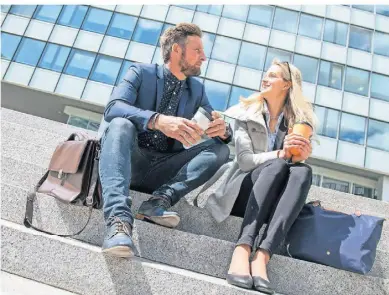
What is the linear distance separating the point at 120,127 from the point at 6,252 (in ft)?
2.53

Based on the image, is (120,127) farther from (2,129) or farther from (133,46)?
(133,46)

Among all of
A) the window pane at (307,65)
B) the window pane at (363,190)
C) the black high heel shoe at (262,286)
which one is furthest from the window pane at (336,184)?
the black high heel shoe at (262,286)

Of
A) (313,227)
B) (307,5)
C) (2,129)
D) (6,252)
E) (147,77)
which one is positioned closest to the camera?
(6,252)

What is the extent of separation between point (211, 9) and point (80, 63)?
772 cm

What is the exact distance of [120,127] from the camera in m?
1.78

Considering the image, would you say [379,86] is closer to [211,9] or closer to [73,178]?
[211,9]

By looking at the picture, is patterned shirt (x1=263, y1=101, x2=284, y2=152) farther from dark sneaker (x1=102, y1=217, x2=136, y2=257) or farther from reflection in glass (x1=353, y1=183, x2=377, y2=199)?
reflection in glass (x1=353, y1=183, x2=377, y2=199)

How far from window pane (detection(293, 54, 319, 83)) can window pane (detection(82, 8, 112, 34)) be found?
34.6 feet

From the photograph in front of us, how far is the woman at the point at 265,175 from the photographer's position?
5.35ft

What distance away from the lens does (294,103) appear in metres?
2.49

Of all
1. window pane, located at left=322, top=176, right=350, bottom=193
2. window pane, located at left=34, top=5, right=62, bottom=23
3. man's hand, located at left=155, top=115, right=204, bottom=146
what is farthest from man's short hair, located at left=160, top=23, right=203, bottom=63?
window pane, located at left=34, top=5, right=62, bottom=23

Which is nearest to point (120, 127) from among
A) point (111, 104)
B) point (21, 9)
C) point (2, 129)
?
point (111, 104)

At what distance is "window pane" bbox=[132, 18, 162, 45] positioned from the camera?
58.8 feet

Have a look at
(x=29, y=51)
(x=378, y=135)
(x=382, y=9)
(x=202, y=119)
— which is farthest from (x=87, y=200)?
(x=382, y=9)
